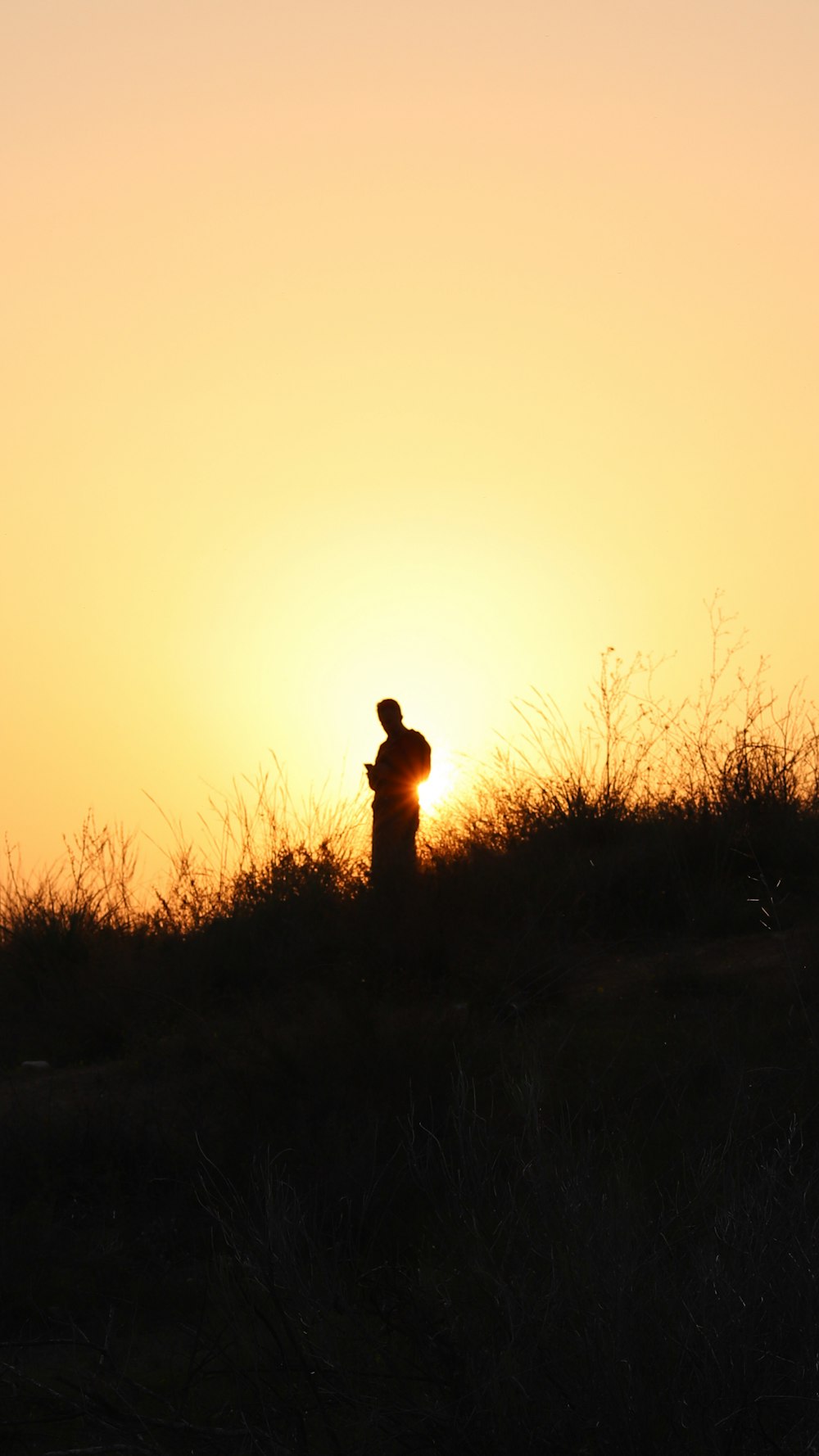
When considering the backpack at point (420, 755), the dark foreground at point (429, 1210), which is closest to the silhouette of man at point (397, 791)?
the backpack at point (420, 755)

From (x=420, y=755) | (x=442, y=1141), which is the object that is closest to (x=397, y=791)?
(x=420, y=755)

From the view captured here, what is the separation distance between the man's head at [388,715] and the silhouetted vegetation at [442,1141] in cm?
109

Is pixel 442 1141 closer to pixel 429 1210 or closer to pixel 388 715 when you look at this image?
pixel 429 1210

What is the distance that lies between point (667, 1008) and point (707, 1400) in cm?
507

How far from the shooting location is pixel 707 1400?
8.95 feet

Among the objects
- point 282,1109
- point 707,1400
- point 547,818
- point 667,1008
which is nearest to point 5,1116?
point 282,1109

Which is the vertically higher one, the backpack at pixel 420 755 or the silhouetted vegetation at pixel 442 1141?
the backpack at pixel 420 755

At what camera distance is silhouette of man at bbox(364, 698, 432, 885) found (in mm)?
10523

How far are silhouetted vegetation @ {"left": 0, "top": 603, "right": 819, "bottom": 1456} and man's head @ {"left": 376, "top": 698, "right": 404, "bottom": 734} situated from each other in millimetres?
1093

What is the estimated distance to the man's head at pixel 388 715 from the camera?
1097cm

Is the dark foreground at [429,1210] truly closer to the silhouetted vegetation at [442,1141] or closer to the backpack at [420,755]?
the silhouetted vegetation at [442,1141]

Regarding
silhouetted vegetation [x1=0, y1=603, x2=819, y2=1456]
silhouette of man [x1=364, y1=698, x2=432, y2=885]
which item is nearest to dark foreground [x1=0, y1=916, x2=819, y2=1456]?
silhouetted vegetation [x1=0, y1=603, x2=819, y2=1456]

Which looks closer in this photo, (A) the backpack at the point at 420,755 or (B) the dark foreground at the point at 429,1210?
(B) the dark foreground at the point at 429,1210

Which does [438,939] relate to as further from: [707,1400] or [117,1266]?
[707,1400]
